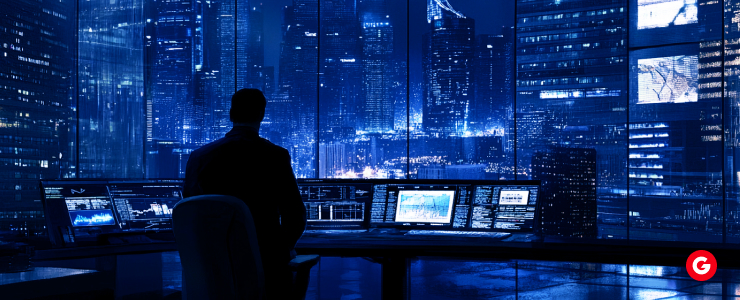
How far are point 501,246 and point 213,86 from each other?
15.8 ft

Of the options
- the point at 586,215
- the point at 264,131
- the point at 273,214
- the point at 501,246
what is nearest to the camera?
the point at 273,214

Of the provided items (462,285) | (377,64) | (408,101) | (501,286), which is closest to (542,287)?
(501,286)

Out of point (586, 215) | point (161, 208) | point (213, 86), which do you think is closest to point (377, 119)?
point (213, 86)

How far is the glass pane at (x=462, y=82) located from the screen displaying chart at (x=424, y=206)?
2.02 meters

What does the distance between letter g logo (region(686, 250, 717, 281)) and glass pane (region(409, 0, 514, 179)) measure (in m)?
2.86

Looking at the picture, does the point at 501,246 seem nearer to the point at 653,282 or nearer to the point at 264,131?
the point at 264,131

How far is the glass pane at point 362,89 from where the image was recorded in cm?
507

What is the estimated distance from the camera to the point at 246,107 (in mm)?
1710

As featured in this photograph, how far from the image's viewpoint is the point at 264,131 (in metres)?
5.73

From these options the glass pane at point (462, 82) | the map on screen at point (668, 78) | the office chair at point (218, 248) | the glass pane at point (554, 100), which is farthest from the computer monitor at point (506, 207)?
the glass pane at point (554, 100)

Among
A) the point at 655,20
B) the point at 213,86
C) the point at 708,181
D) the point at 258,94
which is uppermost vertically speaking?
the point at 655,20

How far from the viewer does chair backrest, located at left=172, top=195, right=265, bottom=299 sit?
1.50 meters

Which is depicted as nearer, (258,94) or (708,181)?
(258,94)

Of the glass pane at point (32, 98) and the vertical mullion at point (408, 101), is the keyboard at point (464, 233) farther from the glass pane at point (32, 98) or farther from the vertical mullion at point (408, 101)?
the glass pane at point (32, 98)
